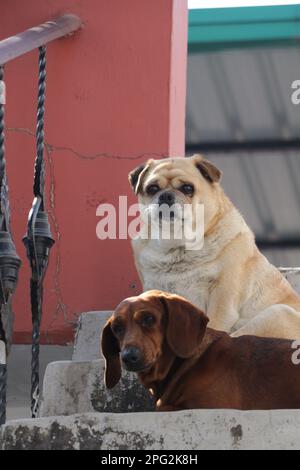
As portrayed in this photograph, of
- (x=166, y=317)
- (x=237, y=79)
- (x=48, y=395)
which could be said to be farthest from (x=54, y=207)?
(x=237, y=79)

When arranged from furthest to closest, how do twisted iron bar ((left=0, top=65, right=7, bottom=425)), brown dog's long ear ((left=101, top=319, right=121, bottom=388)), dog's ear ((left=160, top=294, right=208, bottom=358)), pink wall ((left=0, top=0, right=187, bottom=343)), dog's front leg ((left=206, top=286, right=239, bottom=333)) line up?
pink wall ((left=0, top=0, right=187, bottom=343)) → dog's front leg ((left=206, top=286, right=239, bottom=333)) → twisted iron bar ((left=0, top=65, right=7, bottom=425)) → brown dog's long ear ((left=101, top=319, right=121, bottom=388)) → dog's ear ((left=160, top=294, right=208, bottom=358))

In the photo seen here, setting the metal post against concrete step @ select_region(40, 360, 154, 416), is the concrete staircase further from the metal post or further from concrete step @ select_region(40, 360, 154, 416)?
concrete step @ select_region(40, 360, 154, 416)

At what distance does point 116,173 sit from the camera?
7.00 metres

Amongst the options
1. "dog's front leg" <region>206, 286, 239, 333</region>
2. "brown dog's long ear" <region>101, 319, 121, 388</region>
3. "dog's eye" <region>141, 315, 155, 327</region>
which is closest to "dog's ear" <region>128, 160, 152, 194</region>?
"dog's front leg" <region>206, 286, 239, 333</region>

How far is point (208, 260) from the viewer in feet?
19.5

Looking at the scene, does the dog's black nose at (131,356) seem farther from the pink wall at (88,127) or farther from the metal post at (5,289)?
the pink wall at (88,127)

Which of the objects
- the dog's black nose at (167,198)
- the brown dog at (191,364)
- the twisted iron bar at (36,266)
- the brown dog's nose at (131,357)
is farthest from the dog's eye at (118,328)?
the dog's black nose at (167,198)

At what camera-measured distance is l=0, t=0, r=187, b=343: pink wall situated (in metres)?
6.93

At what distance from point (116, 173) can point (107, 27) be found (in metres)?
0.89

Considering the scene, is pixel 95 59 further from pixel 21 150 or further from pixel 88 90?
pixel 21 150

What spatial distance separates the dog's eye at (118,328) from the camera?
175 inches

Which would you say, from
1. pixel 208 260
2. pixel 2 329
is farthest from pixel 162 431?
pixel 208 260

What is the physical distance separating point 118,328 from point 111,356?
0.19m

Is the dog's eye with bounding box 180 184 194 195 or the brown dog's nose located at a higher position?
the dog's eye with bounding box 180 184 194 195
